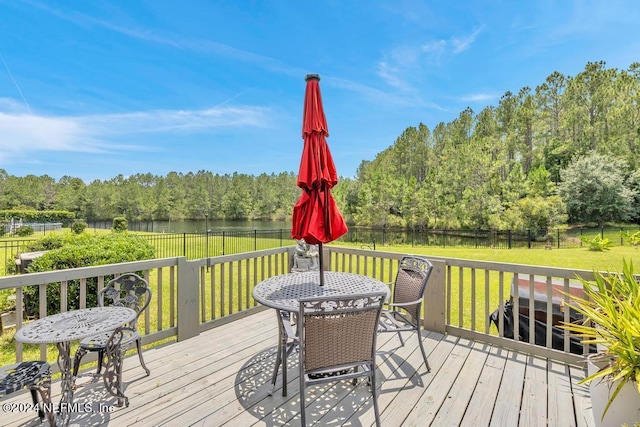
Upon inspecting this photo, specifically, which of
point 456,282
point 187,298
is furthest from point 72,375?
point 456,282

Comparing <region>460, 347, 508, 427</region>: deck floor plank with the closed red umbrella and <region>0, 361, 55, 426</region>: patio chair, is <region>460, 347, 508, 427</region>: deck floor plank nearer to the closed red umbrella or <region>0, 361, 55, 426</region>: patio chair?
the closed red umbrella

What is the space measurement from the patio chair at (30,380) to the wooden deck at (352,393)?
46 centimetres

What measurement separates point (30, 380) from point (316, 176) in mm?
2061

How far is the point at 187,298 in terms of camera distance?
3113 mm

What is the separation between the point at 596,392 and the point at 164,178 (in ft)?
187

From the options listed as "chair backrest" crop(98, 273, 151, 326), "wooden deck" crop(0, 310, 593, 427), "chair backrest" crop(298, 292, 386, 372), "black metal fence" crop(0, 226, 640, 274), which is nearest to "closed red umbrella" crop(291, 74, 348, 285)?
"chair backrest" crop(298, 292, 386, 372)

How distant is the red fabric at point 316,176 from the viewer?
2359 millimetres

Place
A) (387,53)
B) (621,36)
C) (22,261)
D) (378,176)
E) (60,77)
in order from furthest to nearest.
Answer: (378,176) < (60,77) < (387,53) < (621,36) < (22,261)

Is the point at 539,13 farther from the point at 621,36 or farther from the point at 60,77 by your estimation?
the point at 60,77

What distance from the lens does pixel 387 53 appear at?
969 cm

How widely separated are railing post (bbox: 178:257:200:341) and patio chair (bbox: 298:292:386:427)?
1890mm

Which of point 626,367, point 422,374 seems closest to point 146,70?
point 422,374

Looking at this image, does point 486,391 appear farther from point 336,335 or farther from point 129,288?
point 129,288

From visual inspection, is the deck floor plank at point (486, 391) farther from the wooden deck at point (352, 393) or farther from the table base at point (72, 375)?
the table base at point (72, 375)
